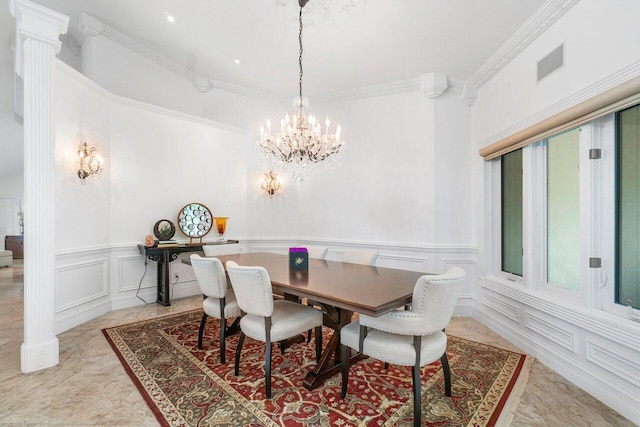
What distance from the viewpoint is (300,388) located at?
226 centimetres

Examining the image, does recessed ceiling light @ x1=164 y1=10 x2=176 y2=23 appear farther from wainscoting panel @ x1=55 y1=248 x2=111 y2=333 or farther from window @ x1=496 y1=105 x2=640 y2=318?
window @ x1=496 y1=105 x2=640 y2=318

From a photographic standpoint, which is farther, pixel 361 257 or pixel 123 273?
pixel 123 273

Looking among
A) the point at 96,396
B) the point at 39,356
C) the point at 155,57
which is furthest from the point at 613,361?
the point at 155,57

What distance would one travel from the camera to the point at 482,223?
3.88 metres

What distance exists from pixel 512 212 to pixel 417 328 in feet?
7.89

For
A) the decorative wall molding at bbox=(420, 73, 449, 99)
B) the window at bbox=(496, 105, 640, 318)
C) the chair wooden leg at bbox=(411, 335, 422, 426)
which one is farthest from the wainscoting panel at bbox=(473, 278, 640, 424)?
the decorative wall molding at bbox=(420, 73, 449, 99)

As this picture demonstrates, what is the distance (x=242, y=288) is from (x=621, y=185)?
2852 millimetres

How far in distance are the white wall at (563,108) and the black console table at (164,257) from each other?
3979 millimetres

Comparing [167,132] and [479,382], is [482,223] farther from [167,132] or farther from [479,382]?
[167,132]

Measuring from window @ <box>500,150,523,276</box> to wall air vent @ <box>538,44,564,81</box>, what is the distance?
839mm

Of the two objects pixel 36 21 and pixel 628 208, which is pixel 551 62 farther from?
pixel 36 21

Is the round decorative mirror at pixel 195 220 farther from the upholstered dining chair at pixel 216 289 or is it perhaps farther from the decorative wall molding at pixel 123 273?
the upholstered dining chair at pixel 216 289

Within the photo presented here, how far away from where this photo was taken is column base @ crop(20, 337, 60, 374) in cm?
244

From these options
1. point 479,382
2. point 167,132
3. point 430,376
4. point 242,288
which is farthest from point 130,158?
point 479,382
